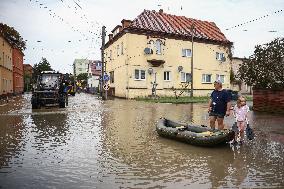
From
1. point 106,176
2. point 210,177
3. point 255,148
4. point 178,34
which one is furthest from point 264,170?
point 178,34

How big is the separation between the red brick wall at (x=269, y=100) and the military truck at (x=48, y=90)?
1336 centimetres

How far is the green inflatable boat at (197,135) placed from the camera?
9.16 metres

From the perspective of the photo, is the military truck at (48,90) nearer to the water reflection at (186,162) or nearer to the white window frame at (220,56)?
the water reflection at (186,162)

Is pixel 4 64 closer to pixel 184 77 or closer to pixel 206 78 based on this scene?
pixel 184 77

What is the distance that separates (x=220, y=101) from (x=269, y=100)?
433 inches

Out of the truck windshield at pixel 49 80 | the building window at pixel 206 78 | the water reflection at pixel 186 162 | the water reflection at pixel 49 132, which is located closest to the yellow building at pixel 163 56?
the building window at pixel 206 78

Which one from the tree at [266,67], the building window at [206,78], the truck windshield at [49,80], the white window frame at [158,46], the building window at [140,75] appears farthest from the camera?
the building window at [206,78]

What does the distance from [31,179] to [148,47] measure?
105 ft

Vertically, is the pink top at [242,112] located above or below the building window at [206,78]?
below

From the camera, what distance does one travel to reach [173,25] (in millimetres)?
40719

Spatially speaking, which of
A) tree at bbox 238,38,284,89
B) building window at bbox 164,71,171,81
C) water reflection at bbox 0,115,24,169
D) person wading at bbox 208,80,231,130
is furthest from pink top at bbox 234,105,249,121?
building window at bbox 164,71,171,81

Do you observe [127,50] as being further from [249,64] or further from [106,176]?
[106,176]

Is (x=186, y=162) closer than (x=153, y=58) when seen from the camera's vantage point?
Yes

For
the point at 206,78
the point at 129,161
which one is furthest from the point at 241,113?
the point at 206,78
